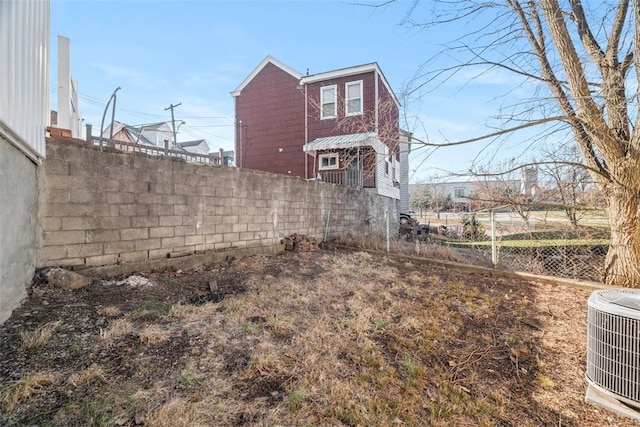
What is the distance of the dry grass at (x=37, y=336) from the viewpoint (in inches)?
80.6

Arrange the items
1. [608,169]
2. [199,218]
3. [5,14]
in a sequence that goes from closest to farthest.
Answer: [5,14], [608,169], [199,218]

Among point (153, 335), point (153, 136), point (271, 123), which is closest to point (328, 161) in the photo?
point (271, 123)

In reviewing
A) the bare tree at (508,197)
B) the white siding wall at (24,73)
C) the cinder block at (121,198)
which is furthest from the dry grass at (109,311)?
the bare tree at (508,197)

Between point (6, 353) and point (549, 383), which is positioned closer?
point (6, 353)

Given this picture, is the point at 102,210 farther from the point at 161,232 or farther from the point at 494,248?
the point at 494,248

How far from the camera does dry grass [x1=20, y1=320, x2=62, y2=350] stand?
2.05 m

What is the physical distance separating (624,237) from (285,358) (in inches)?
211

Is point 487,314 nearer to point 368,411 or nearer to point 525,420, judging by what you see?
point 525,420

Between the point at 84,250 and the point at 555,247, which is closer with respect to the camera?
the point at 84,250

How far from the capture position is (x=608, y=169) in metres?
4.21

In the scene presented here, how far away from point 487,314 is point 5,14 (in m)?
5.29

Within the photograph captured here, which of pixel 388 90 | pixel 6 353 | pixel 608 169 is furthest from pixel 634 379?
pixel 388 90

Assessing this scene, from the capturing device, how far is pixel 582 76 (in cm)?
401

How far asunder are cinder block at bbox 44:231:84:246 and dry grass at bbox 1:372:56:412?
1958mm
